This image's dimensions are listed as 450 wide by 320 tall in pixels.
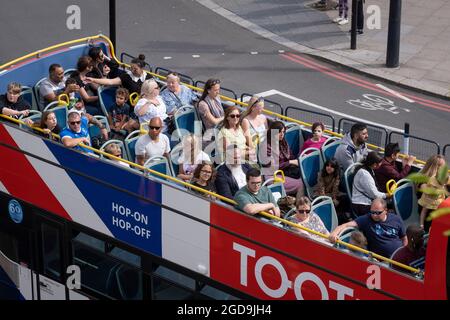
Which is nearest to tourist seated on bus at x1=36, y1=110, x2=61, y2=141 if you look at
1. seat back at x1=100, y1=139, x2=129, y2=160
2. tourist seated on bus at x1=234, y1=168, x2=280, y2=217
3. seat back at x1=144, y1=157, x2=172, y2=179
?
seat back at x1=100, y1=139, x2=129, y2=160

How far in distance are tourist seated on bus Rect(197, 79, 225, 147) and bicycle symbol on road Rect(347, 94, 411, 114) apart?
7.86 metres

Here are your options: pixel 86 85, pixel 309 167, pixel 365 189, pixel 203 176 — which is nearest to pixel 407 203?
pixel 365 189

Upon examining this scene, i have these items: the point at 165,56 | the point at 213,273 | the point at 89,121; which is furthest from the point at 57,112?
the point at 165,56

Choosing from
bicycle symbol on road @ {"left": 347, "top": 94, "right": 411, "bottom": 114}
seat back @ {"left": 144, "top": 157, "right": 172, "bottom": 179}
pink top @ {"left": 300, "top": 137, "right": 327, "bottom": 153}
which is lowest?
bicycle symbol on road @ {"left": 347, "top": 94, "right": 411, "bottom": 114}

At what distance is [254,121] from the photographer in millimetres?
14336

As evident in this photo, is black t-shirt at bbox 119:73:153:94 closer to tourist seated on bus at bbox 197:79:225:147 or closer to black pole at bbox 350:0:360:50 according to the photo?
tourist seated on bus at bbox 197:79:225:147

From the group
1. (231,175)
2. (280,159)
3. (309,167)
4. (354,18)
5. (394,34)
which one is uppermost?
(231,175)

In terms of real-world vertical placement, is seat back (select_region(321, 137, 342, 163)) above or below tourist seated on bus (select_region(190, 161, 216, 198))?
below

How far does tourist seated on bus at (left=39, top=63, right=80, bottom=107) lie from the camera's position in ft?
49.3

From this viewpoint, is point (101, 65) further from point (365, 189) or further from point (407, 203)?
point (407, 203)

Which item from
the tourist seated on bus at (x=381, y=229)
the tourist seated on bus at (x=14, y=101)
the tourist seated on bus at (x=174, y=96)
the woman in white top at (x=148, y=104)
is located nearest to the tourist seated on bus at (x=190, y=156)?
the woman in white top at (x=148, y=104)

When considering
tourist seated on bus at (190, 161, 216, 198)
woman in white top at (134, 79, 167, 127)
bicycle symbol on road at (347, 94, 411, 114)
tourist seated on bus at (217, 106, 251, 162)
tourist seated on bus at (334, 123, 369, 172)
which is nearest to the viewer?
tourist seated on bus at (190, 161, 216, 198)

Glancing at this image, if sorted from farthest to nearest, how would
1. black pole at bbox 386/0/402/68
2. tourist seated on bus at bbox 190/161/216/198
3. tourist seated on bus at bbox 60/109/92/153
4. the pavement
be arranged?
the pavement → black pole at bbox 386/0/402/68 → tourist seated on bus at bbox 60/109/92/153 → tourist seated on bus at bbox 190/161/216/198

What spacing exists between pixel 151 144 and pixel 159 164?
2.17 feet
